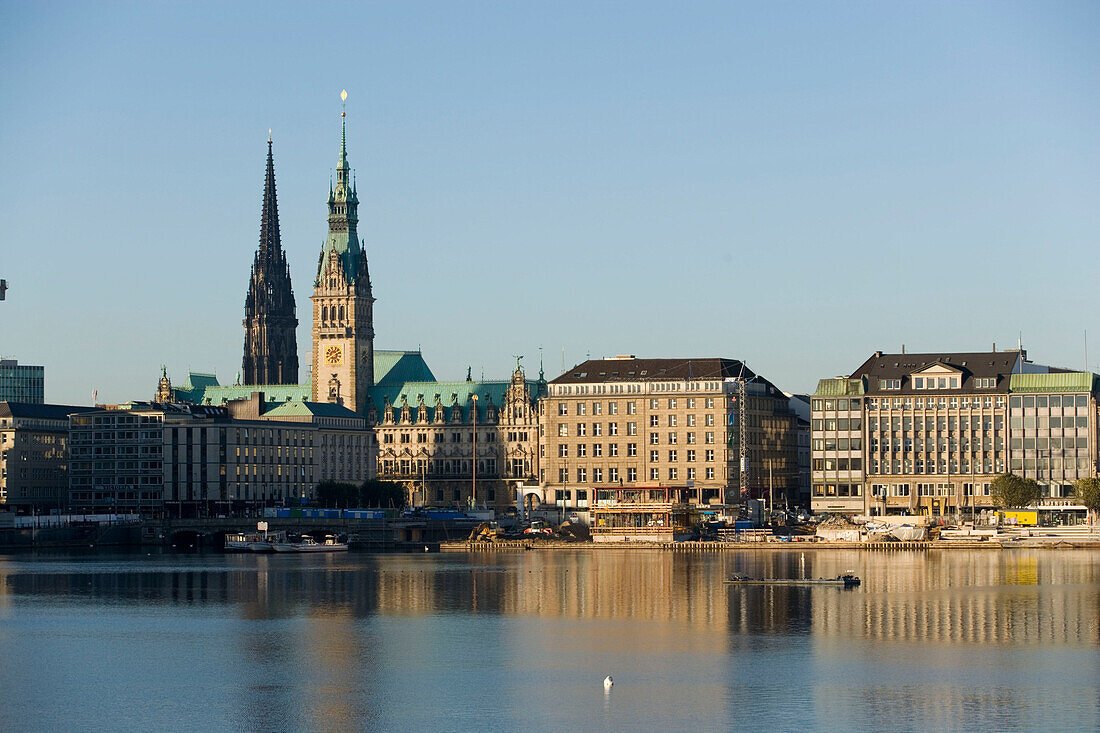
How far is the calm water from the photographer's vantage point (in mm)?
73188

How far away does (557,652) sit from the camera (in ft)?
302

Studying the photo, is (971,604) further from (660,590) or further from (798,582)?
(660,590)

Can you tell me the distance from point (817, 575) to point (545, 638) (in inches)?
1865

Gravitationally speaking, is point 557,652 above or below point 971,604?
below

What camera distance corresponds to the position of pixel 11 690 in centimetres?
8081

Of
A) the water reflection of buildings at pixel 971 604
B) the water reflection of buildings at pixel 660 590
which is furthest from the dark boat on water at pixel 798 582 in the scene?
the water reflection of buildings at pixel 660 590

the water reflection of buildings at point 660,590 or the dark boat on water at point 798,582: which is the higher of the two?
the dark boat on water at point 798,582

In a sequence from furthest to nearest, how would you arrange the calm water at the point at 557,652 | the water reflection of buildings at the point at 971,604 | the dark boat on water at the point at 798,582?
the dark boat on water at the point at 798,582, the water reflection of buildings at the point at 971,604, the calm water at the point at 557,652

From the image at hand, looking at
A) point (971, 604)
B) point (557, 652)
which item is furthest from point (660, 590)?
point (557, 652)

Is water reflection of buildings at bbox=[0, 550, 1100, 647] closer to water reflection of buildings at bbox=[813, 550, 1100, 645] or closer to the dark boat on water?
water reflection of buildings at bbox=[813, 550, 1100, 645]

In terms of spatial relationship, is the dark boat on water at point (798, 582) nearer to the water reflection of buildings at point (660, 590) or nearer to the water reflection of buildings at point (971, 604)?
the water reflection of buildings at point (971, 604)

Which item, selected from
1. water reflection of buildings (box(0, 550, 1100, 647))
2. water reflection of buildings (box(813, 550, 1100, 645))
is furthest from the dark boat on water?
water reflection of buildings (box(0, 550, 1100, 647))

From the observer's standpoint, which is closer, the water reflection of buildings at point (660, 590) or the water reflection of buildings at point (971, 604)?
the water reflection of buildings at point (971, 604)

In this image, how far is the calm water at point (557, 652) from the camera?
7319 cm
